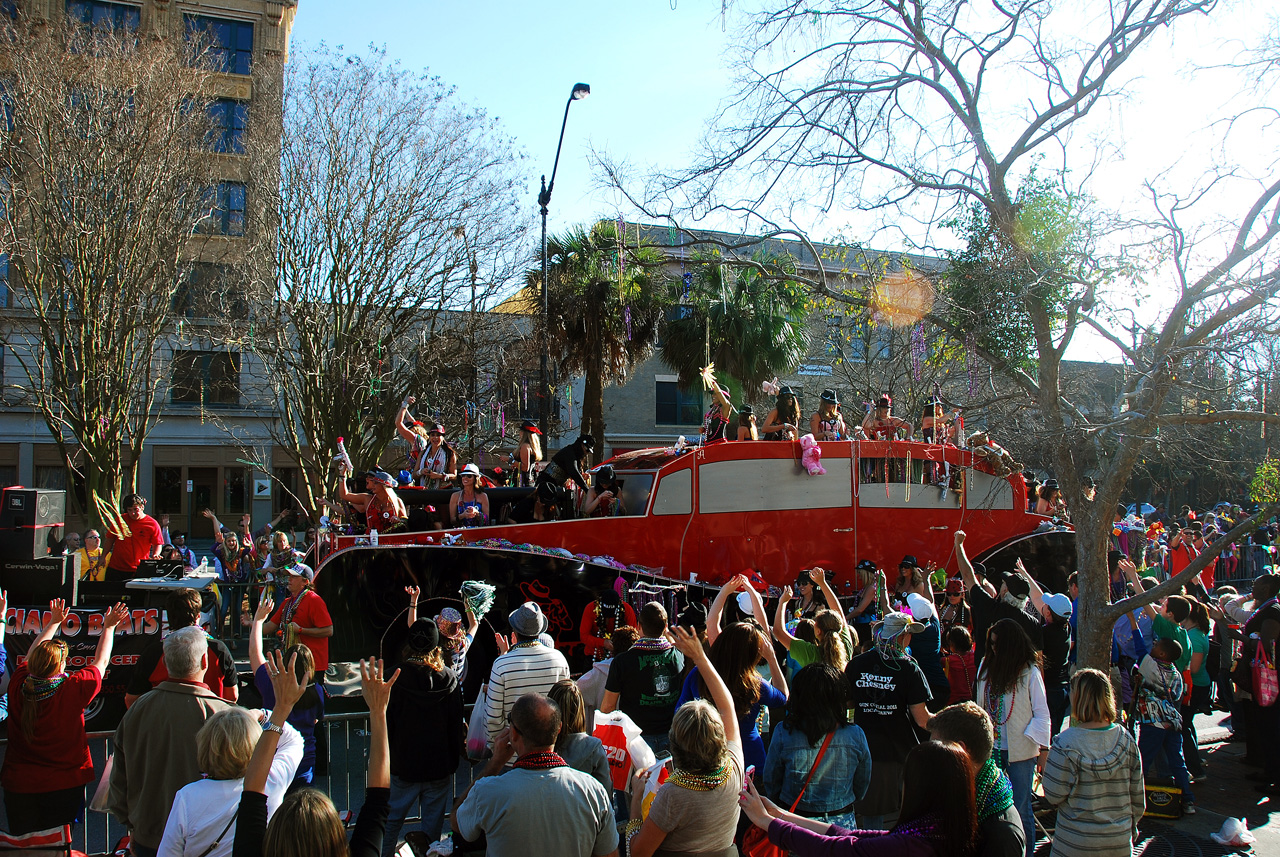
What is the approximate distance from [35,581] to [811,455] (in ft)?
27.2

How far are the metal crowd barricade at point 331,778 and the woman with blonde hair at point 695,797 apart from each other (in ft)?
6.92

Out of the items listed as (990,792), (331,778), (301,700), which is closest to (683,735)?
(990,792)

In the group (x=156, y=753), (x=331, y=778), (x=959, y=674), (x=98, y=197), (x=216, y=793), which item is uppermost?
(x=98, y=197)

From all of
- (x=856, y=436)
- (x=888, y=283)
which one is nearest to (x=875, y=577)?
(x=856, y=436)

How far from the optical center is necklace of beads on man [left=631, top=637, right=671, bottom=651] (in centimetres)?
498

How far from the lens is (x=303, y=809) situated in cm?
272

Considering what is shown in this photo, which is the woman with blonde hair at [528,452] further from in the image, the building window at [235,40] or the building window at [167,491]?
the building window at [235,40]

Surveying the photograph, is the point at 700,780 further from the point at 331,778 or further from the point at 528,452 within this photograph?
the point at 528,452

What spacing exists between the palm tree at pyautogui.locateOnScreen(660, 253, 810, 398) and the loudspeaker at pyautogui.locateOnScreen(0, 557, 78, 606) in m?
16.1

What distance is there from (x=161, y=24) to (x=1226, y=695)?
3259 centimetres

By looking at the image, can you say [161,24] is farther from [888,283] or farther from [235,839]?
[235,839]

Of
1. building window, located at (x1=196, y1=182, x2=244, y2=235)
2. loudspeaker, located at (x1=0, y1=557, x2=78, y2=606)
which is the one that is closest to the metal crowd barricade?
loudspeaker, located at (x1=0, y1=557, x2=78, y2=606)

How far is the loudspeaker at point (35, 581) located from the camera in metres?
8.56

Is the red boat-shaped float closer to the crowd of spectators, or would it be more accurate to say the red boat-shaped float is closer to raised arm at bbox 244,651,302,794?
the crowd of spectators
